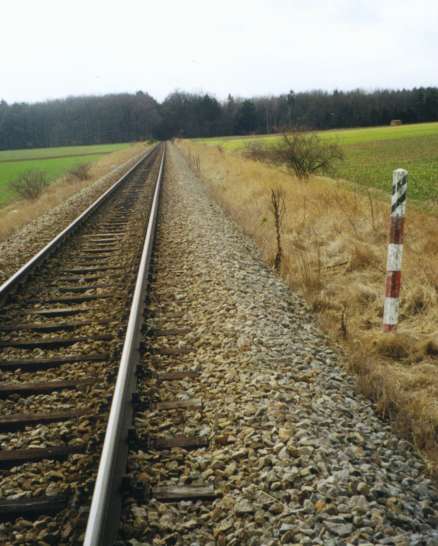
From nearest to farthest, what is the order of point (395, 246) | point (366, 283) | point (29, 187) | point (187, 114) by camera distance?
point (395, 246) < point (366, 283) < point (29, 187) < point (187, 114)

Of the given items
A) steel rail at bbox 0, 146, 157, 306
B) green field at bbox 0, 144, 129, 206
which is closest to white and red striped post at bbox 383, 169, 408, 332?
steel rail at bbox 0, 146, 157, 306

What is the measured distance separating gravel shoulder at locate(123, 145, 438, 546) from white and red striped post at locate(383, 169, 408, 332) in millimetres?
707

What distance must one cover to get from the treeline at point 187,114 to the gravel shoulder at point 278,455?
98.9m

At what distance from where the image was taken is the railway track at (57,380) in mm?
2461

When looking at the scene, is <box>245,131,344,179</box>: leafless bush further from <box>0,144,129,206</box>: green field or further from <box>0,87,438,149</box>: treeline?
<box>0,87,438,149</box>: treeline

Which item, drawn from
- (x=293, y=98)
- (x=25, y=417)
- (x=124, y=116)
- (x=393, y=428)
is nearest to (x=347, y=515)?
(x=393, y=428)

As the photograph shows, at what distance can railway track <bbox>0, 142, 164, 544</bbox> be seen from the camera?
246 cm

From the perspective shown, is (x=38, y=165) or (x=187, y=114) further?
(x=187, y=114)

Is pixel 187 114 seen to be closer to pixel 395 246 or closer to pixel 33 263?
pixel 33 263

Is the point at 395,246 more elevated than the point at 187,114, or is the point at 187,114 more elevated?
the point at 187,114

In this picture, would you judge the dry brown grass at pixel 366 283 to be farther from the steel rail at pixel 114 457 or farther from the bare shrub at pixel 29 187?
the bare shrub at pixel 29 187

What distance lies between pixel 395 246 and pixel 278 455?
2.49m

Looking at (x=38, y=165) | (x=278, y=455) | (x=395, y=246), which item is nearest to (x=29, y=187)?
(x=395, y=246)

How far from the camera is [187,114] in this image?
12056 cm
